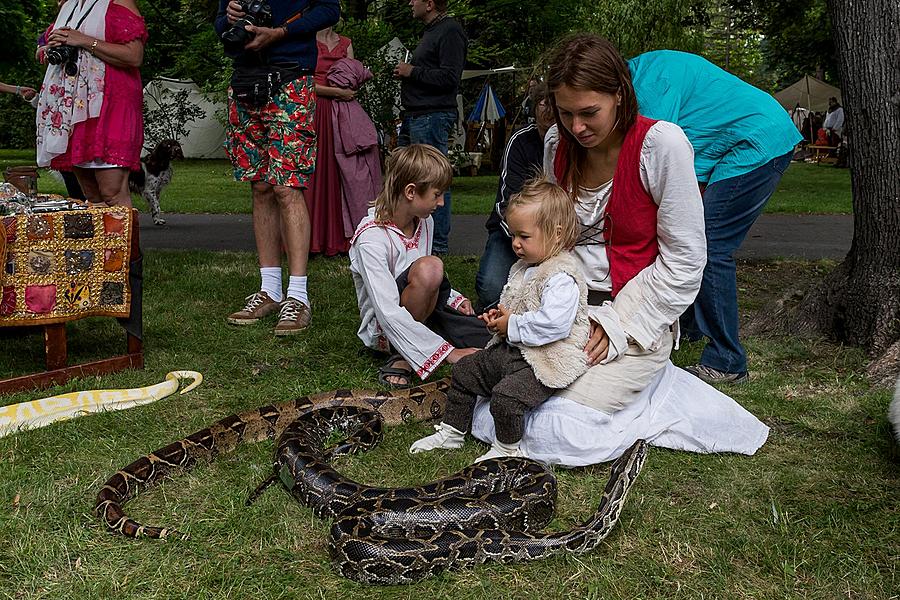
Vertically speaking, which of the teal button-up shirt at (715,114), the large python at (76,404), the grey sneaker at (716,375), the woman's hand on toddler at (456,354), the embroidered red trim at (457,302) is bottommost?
the large python at (76,404)

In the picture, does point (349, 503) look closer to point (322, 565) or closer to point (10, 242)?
point (322, 565)

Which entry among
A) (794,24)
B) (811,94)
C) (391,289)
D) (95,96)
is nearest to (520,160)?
(391,289)

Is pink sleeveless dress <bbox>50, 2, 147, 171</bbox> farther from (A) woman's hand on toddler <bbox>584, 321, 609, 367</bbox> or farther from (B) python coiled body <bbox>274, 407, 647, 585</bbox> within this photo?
(A) woman's hand on toddler <bbox>584, 321, 609, 367</bbox>

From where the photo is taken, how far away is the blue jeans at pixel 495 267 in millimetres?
5773

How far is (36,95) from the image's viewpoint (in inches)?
289

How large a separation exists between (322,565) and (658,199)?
2290 mm

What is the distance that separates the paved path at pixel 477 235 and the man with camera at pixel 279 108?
164 inches

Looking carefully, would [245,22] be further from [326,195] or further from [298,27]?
[326,195]

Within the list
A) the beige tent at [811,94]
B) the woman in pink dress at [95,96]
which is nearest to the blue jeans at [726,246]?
the woman in pink dress at [95,96]

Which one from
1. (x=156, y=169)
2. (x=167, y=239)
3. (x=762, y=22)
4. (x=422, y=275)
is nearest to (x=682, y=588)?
(x=422, y=275)

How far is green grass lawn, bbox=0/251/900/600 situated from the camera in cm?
300

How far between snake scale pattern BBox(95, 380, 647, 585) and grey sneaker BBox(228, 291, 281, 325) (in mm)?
2326

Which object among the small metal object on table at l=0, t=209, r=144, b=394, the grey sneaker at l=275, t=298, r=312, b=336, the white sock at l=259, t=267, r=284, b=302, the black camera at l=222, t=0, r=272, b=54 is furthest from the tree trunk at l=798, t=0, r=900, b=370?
the small metal object on table at l=0, t=209, r=144, b=394

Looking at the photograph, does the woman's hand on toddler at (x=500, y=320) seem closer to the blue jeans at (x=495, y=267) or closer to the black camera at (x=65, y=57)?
the blue jeans at (x=495, y=267)
